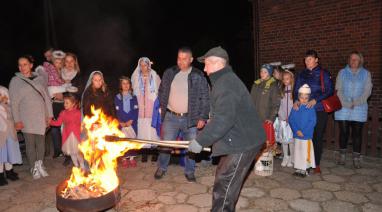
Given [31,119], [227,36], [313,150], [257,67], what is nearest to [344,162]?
[313,150]

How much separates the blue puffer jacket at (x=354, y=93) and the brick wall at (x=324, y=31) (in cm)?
209

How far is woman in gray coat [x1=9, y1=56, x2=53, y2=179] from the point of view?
20.4 feet

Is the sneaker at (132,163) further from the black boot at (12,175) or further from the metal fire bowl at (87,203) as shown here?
the metal fire bowl at (87,203)

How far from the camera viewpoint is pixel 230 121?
145 inches

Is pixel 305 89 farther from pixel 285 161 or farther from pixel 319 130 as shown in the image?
→ pixel 285 161

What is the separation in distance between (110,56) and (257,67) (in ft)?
25.1

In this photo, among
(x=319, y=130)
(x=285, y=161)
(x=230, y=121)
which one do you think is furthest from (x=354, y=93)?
(x=230, y=121)

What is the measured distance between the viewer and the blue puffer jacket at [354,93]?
6.50 metres

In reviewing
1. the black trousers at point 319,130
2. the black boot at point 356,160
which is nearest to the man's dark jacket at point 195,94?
the black trousers at point 319,130

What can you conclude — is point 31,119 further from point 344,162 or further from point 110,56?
point 110,56

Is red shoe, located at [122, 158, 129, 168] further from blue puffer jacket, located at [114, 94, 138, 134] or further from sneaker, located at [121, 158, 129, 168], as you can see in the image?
blue puffer jacket, located at [114, 94, 138, 134]

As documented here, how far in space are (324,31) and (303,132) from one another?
3.93m

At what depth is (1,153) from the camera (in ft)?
19.9

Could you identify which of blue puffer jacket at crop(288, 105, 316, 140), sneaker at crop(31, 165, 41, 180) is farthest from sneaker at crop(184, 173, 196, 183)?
sneaker at crop(31, 165, 41, 180)
